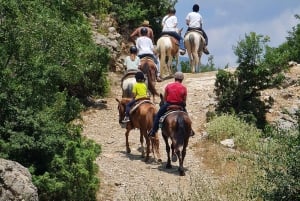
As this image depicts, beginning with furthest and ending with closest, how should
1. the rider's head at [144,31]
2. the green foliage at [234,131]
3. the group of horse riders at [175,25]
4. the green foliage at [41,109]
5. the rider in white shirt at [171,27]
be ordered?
1. the rider in white shirt at [171,27]
2. the group of horse riders at [175,25]
3. the rider's head at [144,31]
4. the green foliage at [234,131]
5. the green foliage at [41,109]

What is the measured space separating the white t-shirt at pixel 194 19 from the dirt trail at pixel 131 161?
232 cm

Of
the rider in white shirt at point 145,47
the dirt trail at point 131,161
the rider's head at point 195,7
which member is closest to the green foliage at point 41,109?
the dirt trail at point 131,161

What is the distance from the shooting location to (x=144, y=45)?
20469 millimetres

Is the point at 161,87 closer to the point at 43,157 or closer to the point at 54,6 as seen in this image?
the point at 54,6

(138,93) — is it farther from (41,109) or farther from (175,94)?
(41,109)

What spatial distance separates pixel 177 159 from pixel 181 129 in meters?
1.19

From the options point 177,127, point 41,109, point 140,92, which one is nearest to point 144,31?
point 140,92

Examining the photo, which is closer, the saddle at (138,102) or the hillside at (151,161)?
the hillside at (151,161)

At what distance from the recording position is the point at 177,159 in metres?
15.3

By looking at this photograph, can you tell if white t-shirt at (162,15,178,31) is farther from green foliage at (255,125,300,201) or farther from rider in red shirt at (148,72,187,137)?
green foliage at (255,125,300,201)

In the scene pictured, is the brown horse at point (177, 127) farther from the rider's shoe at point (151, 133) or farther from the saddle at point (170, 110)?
the rider's shoe at point (151, 133)

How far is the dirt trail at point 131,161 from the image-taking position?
13852mm

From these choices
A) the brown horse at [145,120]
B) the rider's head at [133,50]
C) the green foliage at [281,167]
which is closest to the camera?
the green foliage at [281,167]

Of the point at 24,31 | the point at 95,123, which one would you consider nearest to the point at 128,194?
the point at 24,31
